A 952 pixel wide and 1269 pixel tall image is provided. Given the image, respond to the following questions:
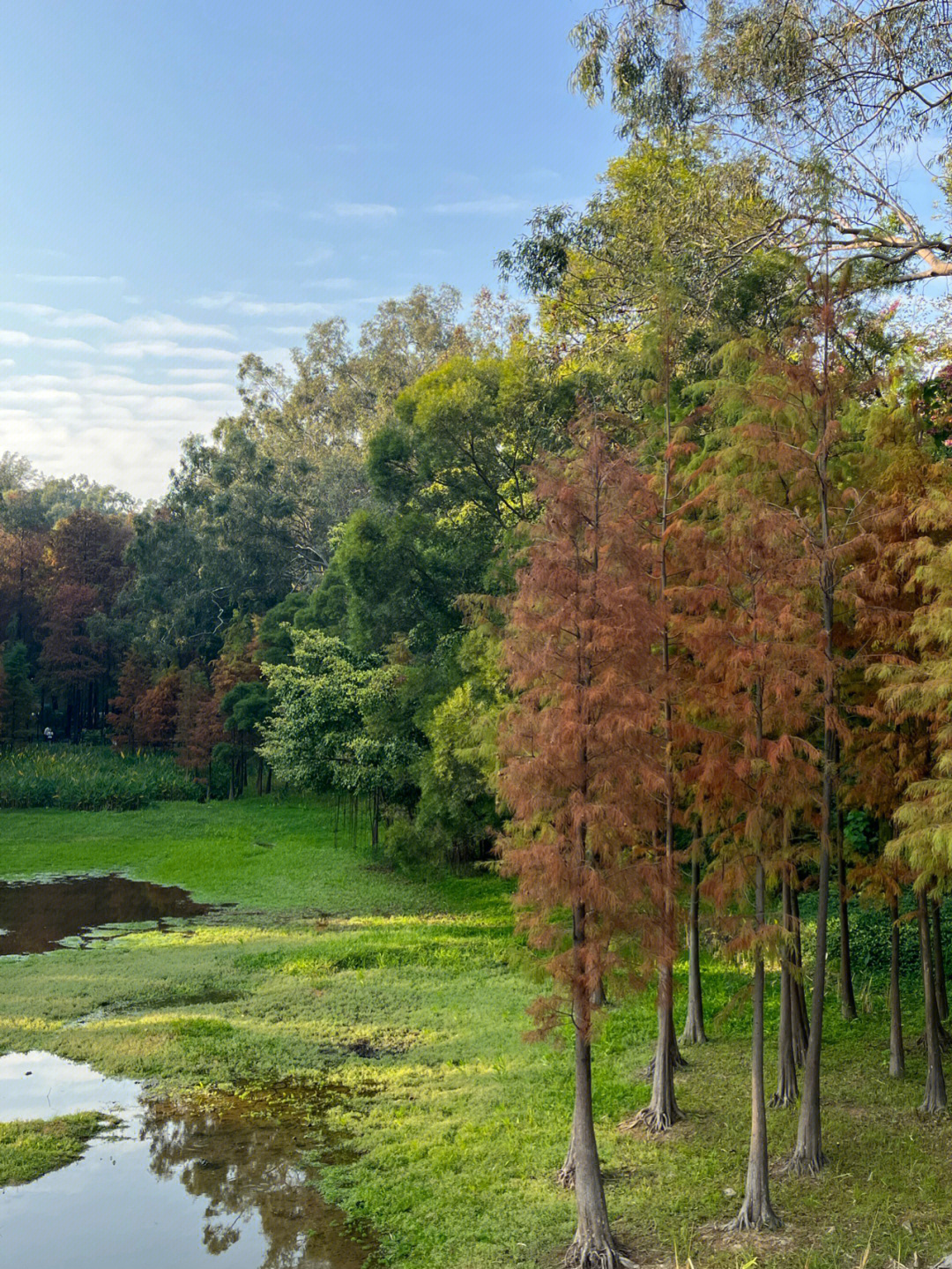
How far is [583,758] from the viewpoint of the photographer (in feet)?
29.7

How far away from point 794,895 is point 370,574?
15917mm

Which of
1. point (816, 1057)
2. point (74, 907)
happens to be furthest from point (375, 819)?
point (816, 1057)

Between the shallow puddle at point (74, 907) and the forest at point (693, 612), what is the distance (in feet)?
14.9

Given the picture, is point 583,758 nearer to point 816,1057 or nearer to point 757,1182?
point 816,1057

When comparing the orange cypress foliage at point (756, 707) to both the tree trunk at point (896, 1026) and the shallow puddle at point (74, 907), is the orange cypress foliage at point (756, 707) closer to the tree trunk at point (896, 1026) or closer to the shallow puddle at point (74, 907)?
the tree trunk at point (896, 1026)

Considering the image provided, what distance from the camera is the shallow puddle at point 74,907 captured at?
20906 millimetres

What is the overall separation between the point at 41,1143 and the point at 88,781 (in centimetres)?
2734

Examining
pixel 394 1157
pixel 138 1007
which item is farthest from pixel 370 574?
pixel 394 1157

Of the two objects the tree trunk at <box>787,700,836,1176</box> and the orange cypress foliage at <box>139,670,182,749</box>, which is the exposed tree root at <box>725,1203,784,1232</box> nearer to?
the tree trunk at <box>787,700,836,1176</box>

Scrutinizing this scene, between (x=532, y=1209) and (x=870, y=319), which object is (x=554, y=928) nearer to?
(x=532, y=1209)

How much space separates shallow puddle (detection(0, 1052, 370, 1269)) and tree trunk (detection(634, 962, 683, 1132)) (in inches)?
131

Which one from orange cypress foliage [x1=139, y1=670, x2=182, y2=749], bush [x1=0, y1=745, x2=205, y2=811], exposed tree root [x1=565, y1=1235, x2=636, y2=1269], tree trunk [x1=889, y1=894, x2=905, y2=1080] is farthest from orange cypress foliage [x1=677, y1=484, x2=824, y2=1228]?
orange cypress foliage [x1=139, y1=670, x2=182, y2=749]

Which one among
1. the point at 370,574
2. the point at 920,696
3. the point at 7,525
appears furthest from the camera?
the point at 7,525

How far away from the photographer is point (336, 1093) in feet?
41.6
